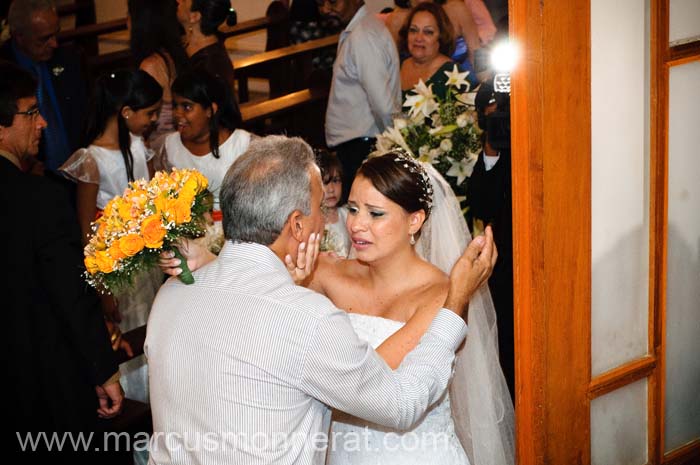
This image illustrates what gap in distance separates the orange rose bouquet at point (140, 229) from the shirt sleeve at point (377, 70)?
10.9 feet

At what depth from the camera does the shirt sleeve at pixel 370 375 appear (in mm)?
2021

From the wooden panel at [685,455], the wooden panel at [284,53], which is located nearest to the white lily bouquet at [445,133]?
the wooden panel at [685,455]

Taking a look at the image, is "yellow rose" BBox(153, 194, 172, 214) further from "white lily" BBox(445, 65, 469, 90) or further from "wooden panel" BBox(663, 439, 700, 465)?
"white lily" BBox(445, 65, 469, 90)

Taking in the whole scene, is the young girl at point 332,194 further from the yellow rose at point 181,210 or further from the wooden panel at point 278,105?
the wooden panel at point 278,105

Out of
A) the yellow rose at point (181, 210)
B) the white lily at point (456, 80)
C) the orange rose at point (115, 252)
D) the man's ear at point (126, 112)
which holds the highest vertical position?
the white lily at point (456, 80)

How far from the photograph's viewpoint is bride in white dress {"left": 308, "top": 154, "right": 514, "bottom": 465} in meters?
2.86

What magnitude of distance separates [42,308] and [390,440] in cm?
134

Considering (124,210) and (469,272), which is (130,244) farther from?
(469,272)

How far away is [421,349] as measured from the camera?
7.64 feet

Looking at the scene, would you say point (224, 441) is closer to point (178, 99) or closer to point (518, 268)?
point (518, 268)


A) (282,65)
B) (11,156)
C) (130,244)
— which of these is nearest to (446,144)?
(11,156)

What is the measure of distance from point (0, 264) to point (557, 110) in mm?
1962

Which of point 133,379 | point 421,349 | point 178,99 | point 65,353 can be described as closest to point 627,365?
point 421,349

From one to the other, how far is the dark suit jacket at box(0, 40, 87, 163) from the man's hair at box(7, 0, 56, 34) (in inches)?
8.1
